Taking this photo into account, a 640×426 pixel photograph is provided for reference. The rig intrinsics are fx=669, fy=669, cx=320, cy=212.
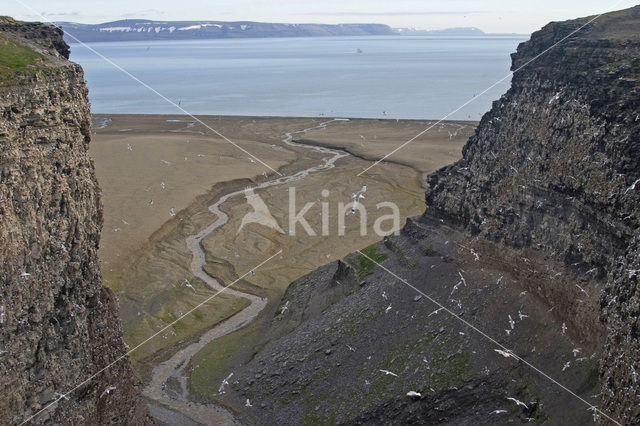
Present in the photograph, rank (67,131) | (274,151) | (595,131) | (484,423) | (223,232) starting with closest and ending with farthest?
(67,131)
(484,423)
(595,131)
(223,232)
(274,151)

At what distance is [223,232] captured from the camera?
74250 mm

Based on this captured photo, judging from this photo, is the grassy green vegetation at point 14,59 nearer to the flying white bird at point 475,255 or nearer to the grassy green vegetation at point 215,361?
the grassy green vegetation at point 215,361

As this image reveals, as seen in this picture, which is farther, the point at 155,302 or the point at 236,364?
the point at 155,302

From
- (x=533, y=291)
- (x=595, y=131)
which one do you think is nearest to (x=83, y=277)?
(x=533, y=291)

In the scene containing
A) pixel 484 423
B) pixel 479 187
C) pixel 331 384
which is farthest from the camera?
pixel 479 187

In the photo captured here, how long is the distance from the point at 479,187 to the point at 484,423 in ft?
57.2

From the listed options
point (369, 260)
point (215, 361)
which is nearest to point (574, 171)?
point (369, 260)

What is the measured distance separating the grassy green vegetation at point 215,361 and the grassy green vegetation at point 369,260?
9.50m

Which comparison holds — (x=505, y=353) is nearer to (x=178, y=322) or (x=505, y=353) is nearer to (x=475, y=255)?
(x=475, y=255)

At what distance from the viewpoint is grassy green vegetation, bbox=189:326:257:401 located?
144 ft

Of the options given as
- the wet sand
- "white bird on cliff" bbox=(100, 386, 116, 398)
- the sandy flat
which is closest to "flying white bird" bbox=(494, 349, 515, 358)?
"white bird on cliff" bbox=(100, 386, 116, 398)

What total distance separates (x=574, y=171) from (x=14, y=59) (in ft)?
94.8

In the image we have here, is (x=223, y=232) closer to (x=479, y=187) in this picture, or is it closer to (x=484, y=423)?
(x=479, y=187)

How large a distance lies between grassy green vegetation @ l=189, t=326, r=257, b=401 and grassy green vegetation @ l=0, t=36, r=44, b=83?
2297cm
